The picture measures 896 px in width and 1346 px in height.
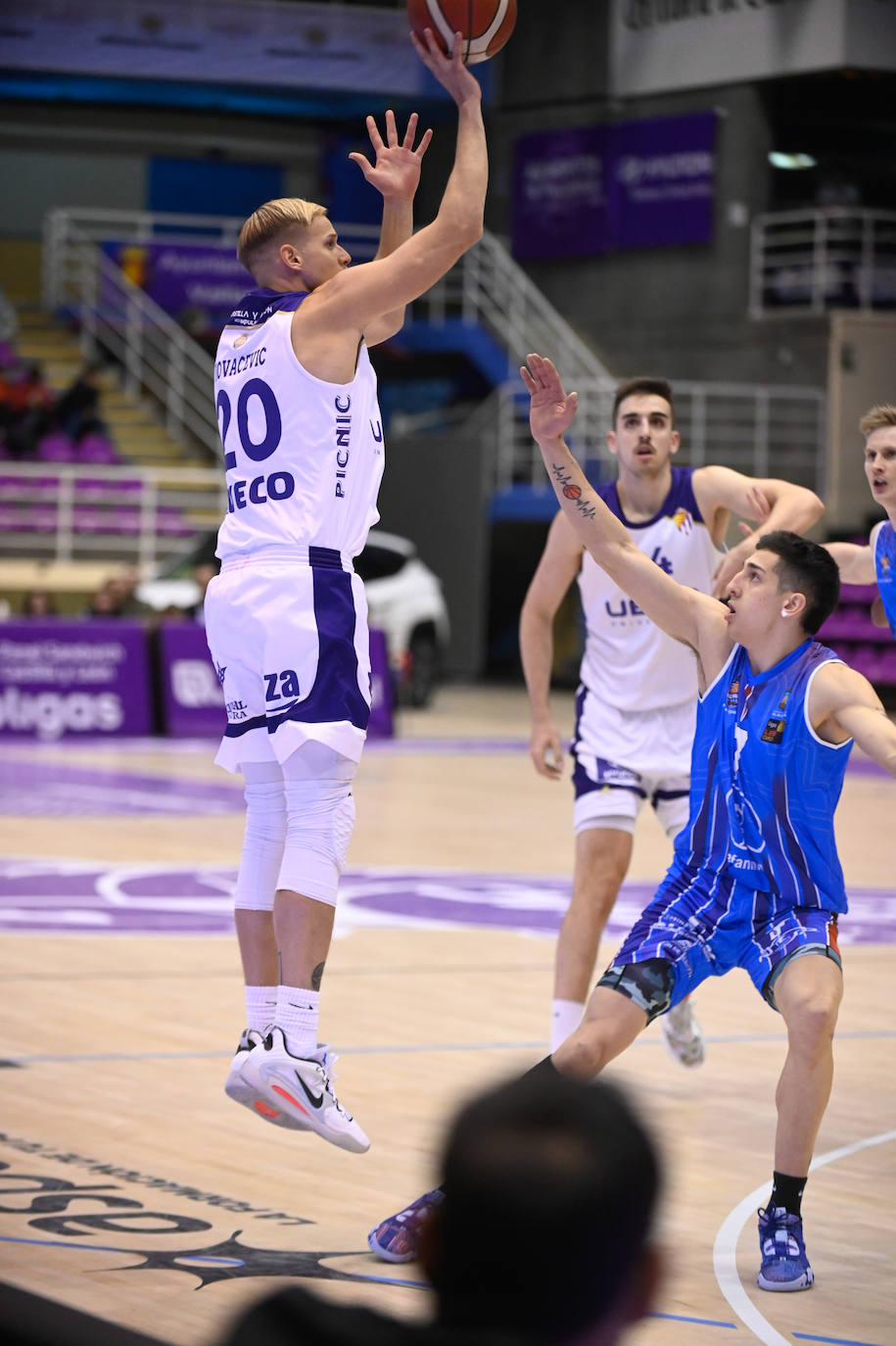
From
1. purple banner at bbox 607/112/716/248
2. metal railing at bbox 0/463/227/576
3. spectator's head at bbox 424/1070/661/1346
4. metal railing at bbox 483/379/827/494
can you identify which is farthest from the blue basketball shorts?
purple banner at bbox 607/112/716/248

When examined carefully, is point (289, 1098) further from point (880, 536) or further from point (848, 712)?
point (880, 536)

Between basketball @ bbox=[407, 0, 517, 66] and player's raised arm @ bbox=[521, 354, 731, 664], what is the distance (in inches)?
30.3

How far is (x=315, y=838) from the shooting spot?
184 inches

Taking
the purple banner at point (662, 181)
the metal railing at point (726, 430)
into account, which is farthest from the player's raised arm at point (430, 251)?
the purple banner at point (662, 181)

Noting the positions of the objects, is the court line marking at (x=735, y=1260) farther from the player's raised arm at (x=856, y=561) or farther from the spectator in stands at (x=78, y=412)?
the spectator in stands at (x=78, y=412)

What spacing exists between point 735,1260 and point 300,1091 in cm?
105

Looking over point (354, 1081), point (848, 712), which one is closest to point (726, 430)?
point (354, 1081)

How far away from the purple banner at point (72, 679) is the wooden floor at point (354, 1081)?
4.53m

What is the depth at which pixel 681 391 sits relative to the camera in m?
26.4

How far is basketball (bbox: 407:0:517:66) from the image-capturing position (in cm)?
469

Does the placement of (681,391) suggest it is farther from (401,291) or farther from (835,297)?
(401,291)

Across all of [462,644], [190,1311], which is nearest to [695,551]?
[190,1311]

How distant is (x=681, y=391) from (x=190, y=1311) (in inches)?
920

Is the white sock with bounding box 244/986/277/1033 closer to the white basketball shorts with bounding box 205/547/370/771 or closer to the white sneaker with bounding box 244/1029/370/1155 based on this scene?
the white sneaker with bounding box 244/1029/370/1155
